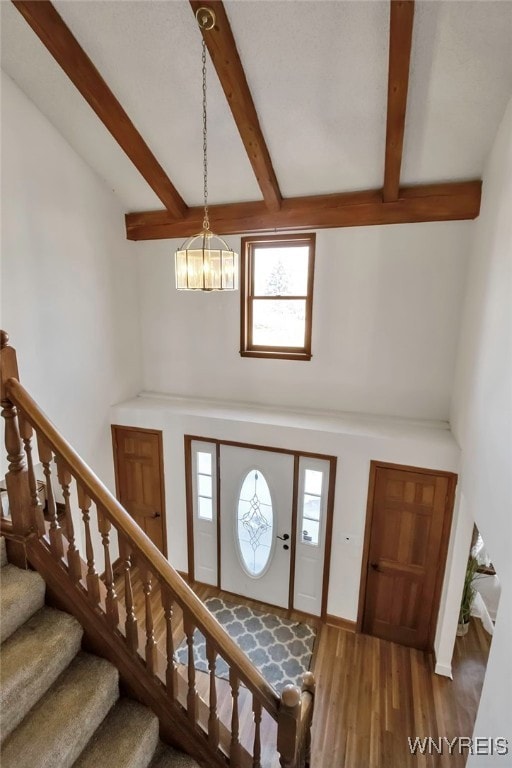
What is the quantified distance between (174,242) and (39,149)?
156 centimetres

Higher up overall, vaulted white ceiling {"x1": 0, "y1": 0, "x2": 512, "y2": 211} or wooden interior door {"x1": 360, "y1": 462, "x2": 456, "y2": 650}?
vaulted white ceiling {"x1": 0, "y1": 0, "x2": 512, "y2": 211}

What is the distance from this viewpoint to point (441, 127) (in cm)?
296

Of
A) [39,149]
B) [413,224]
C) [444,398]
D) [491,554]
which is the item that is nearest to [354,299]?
[413,224]

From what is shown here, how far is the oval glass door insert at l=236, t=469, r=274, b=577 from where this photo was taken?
14.0ft

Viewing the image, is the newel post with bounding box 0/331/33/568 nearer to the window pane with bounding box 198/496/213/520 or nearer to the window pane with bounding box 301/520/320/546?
the window pane with bounding box 198/496/213/520

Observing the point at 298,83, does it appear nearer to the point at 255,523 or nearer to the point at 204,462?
the point at 204,462

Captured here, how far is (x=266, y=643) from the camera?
13.0 ft

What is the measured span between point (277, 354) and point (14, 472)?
119 inches

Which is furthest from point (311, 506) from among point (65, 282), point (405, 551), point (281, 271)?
point (65, 282)

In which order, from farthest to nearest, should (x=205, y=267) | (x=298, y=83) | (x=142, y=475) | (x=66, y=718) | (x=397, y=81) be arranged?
(x=142, y=475), (x=298, y=83), (x=205, y=267), (x=397, y=81), (x=66, y=718)

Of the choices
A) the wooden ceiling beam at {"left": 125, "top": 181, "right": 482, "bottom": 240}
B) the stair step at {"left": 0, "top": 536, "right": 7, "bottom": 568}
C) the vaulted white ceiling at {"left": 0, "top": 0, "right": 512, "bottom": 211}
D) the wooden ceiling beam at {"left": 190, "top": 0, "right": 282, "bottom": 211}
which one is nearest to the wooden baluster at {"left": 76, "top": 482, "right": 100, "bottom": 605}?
the stair step at {"left": 0, "top": 536, "right": 7, "bottom": 568}

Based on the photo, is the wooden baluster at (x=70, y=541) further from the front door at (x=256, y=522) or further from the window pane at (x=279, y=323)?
the window pane at (x=279, y=323)

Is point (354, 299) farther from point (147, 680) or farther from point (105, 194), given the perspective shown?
point (147, 680)

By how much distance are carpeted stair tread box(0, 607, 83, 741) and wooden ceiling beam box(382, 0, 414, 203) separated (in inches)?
149
